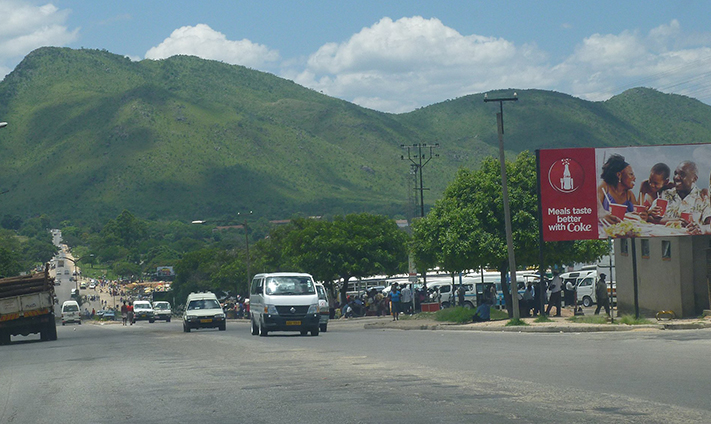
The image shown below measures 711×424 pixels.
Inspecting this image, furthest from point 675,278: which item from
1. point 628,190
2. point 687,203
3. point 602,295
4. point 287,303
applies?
point 287,303

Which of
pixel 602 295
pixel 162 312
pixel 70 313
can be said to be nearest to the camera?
pixel 602 295

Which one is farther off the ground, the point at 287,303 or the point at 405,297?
the point at 287,303

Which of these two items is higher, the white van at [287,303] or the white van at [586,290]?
the white van at [287,303]

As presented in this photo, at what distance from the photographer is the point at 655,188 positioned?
105 ft

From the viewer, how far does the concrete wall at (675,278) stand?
32.9 metres

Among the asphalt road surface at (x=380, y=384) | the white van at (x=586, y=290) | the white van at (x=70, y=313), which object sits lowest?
the white van at (x=70, y=313)

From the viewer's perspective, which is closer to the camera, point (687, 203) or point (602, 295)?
point (687, 203)

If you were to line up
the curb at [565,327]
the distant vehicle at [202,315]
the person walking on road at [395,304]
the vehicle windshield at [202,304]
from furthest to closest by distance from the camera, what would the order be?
1. the person walking on road at [395,304]
2. the vehicle windshield at [202,304]
3. the distant vehicle at [202,315]
4. the curb at [565,327]

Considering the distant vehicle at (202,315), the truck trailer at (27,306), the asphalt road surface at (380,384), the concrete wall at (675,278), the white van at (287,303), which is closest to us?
the asphalt road surface at (380,384)

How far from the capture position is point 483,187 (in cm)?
4088

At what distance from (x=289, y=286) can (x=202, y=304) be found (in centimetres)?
1149

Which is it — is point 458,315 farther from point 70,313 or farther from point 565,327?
point 70,313

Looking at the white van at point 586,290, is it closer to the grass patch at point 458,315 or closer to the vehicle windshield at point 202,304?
the grass patch at point 458,315

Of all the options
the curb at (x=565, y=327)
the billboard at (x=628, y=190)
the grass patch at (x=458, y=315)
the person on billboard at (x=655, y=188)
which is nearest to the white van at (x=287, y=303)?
the curb at (x=565, y=327)
